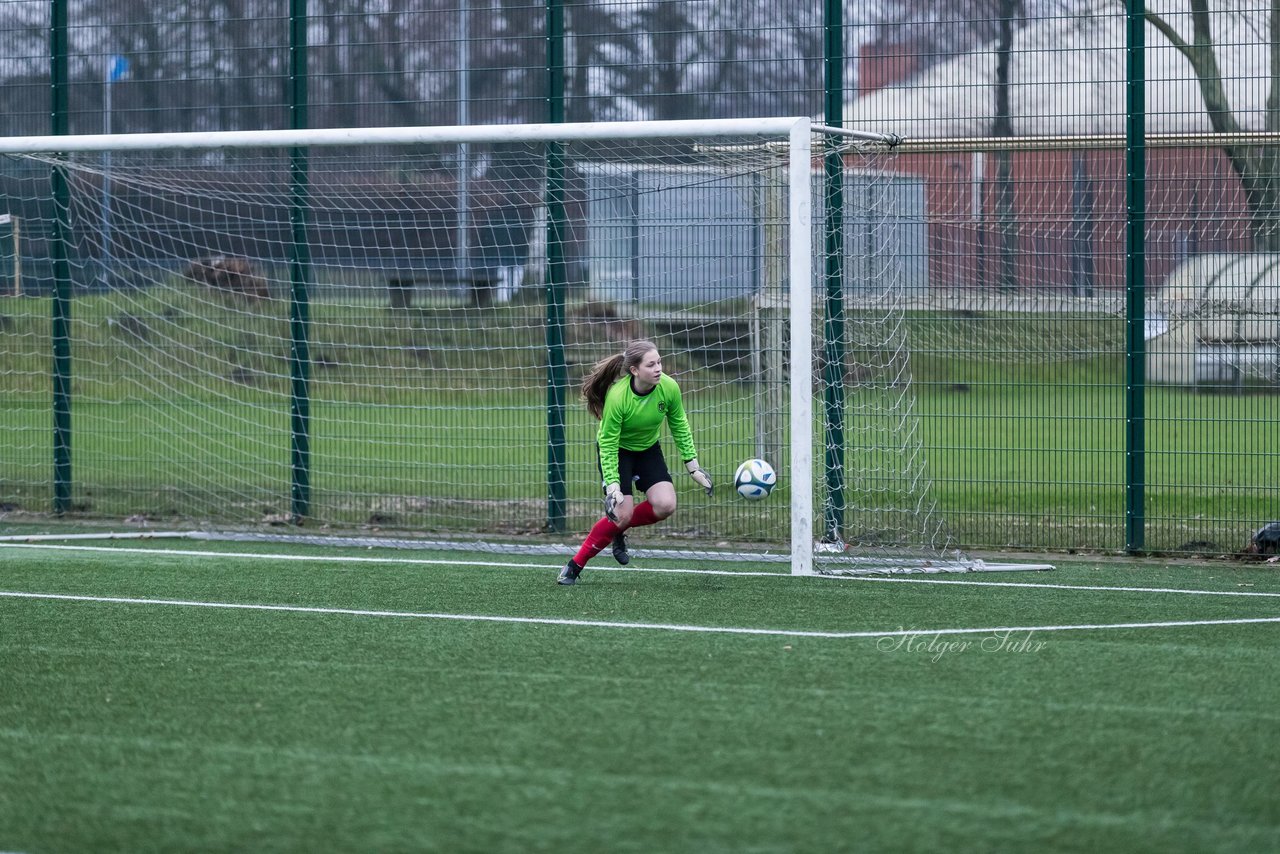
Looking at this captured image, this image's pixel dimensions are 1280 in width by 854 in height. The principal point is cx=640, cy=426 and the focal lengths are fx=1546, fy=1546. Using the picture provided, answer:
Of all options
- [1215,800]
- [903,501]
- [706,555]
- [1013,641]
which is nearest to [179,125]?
[706,555]

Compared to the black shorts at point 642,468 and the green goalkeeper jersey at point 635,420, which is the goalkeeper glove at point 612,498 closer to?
the green goalkeeper jersey at point 635,420

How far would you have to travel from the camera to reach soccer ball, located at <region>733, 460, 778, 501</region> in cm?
876

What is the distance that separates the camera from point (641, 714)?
5.66m

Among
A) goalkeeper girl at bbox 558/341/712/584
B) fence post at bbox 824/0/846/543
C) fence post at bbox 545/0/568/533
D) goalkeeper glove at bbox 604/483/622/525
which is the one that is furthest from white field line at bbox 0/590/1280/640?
fence post at bbox 545/0/568/533

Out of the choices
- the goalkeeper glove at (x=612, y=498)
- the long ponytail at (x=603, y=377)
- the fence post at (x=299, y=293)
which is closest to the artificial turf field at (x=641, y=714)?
the goalkeeper glove at (x=612, y=498)

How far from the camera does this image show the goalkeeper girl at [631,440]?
8.81 metres

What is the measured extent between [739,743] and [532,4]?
24.8 feet

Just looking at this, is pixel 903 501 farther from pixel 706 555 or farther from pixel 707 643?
pixel 707 643

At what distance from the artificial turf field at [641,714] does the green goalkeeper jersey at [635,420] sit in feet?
2.54

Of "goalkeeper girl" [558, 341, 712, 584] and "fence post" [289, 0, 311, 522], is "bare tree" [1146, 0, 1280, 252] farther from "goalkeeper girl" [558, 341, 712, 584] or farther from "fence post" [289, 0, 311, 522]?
"fence post" [289, 0, 311, 522]

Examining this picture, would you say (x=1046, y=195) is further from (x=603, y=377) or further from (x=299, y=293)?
(x=299, y=293)

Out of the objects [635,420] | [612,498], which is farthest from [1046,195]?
[612,498]

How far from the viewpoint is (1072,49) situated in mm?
10242

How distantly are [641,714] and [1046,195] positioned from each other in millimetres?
5919
